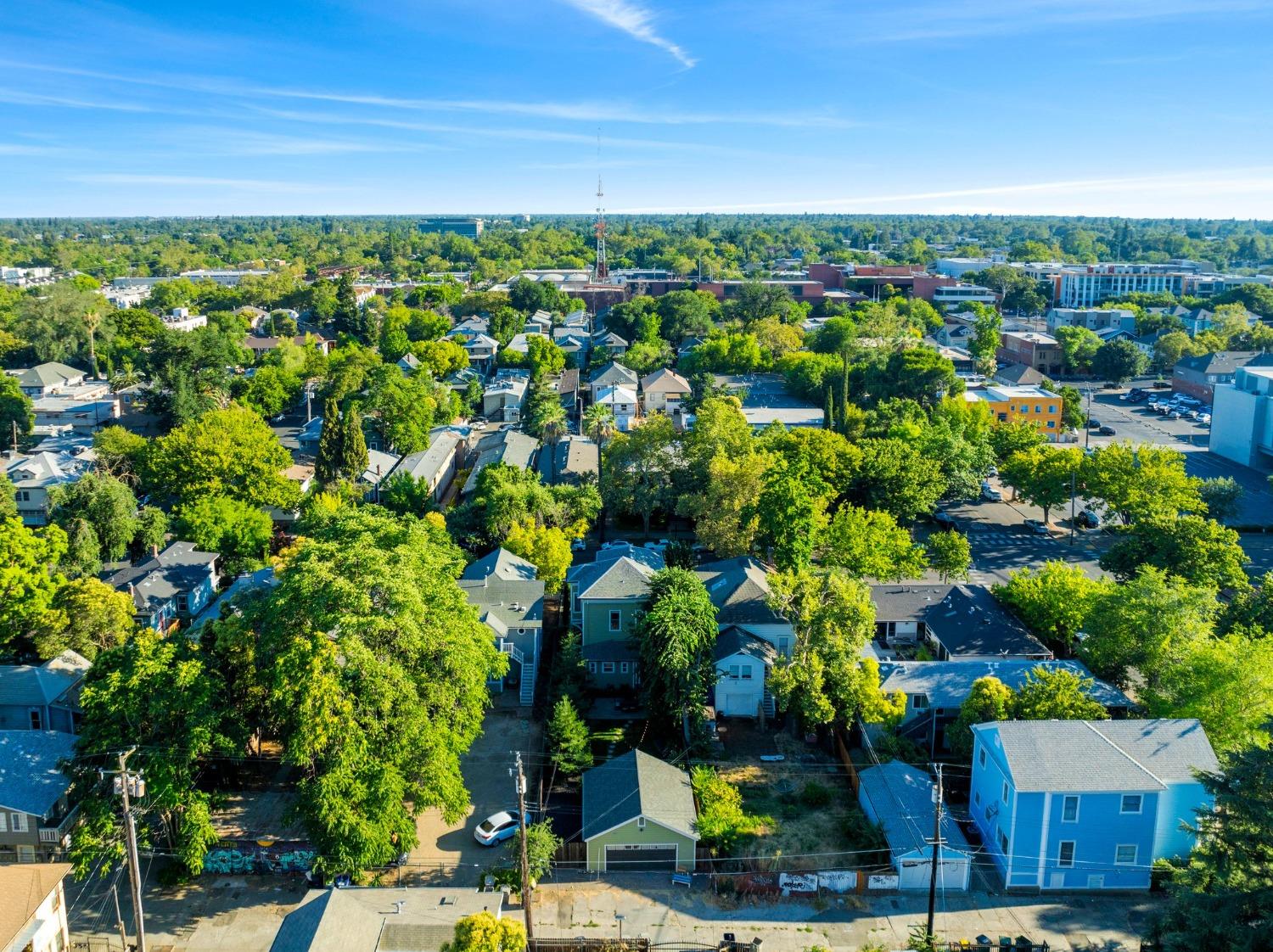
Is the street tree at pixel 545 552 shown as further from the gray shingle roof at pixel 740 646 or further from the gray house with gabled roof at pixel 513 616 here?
the gray shingle roof at pixel 740 646

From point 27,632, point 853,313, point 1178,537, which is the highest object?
point 853,313

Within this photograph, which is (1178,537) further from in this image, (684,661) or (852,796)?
(684,661)

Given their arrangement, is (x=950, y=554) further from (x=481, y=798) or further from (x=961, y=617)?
(x=481, y=798)

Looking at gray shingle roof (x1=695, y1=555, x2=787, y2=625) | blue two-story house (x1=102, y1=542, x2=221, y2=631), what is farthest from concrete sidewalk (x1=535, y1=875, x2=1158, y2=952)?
blue two-story house (x1=102, y1=542, x2=221, y2=631)

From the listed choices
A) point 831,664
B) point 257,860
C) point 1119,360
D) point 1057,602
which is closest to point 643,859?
point 831,664

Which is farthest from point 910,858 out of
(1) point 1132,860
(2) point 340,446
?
(2) point 340,446

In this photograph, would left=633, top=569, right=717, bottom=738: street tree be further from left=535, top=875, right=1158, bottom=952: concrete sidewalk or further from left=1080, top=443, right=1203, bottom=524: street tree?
left=1080, top=443, right=1203, bottom=524: street tree
